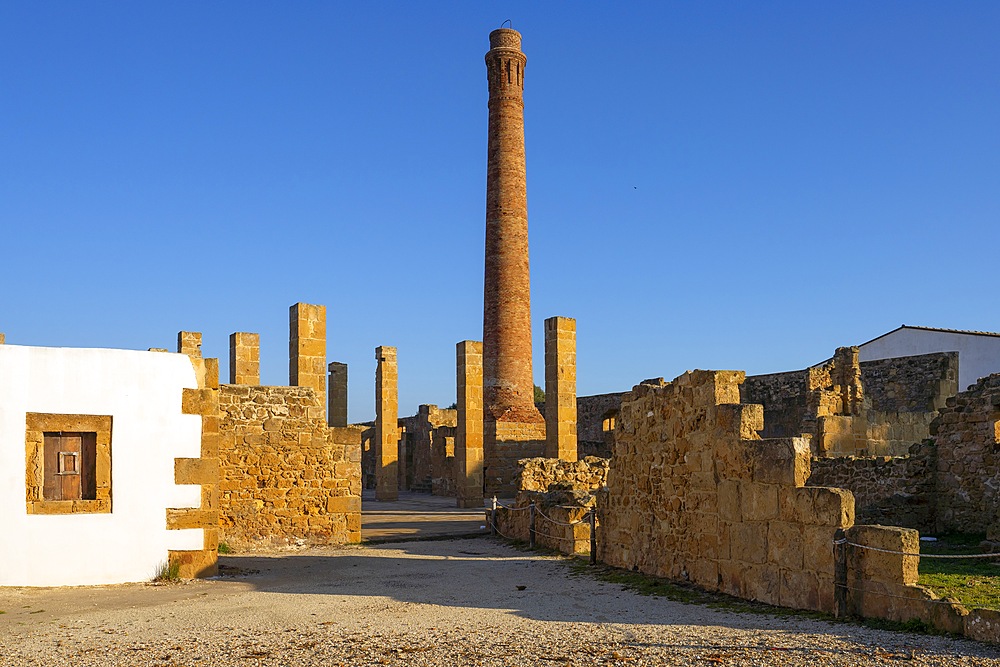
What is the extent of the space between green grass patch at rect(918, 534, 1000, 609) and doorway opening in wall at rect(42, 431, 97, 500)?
27.3ft

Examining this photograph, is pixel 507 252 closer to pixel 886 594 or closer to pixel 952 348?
pixel 952 348

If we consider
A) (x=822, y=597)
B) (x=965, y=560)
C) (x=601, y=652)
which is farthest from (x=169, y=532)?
(x=965, y=560)

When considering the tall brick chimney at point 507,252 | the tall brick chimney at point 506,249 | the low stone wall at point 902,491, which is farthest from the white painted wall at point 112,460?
the tall brick chimney at point 506,249

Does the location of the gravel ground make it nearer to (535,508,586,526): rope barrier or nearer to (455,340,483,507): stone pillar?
(535,508,586,526): rope barrier

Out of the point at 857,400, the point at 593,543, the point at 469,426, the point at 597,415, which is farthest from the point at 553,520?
the point at 597,415

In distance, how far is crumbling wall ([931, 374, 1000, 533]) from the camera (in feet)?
42.4

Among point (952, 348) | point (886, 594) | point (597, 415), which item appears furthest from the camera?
point (597, 415)

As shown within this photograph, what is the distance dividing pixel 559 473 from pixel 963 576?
9.47 m

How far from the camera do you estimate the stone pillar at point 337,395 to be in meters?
25.0

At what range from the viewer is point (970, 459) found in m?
13.4

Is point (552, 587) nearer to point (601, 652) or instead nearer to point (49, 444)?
point (601, 652)

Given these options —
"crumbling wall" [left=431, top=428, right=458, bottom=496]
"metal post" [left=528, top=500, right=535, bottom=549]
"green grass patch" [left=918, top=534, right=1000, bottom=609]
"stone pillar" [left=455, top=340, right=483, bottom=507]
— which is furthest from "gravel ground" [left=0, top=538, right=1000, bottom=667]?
"crumbling wall" [left=431, top=428, right=458, bottom=496]

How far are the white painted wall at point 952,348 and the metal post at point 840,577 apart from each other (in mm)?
24615

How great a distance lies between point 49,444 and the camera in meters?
9.77
